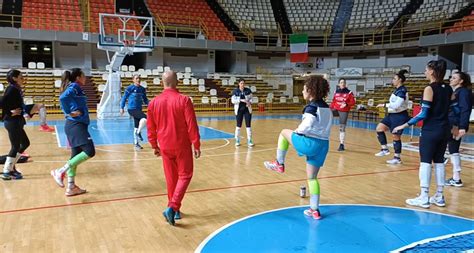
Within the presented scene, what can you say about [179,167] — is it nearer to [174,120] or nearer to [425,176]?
[174,120]

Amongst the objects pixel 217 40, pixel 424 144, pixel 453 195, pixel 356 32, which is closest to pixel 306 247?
pixel 424 144

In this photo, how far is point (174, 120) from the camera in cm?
447

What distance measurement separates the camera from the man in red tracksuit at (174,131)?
4.46m

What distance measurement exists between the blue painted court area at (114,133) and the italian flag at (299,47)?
14.2 meters

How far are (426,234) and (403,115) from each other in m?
4.37

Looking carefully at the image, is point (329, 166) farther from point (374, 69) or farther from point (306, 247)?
point (374, 69)

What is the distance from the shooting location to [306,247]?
3.94 metres

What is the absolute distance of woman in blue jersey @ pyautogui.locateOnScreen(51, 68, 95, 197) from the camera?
5586 mm

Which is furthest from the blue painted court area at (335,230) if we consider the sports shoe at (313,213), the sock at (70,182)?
the sock at (70,182)

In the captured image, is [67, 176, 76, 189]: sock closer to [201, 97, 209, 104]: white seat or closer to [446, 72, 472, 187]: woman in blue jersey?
[446, 72, 472, 187]: woman in blue jersey

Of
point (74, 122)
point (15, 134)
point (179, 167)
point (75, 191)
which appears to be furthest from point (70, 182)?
point (179, 167)

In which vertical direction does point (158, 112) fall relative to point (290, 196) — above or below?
above

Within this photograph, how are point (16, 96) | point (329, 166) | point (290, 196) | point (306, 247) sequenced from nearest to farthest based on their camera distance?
point (306, 247) < point (290, 196) < point (16, 96) < point (329, 166)

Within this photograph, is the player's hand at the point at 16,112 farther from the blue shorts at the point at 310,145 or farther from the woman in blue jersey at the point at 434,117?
the woman in blue jersey at the point at 434,117
